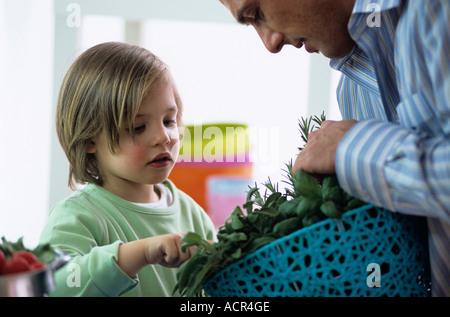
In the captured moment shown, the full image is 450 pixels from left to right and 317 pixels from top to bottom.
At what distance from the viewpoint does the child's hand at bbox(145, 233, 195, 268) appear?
2.61 feet

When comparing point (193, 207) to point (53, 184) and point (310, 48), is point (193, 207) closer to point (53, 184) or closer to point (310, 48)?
point (310, 48)

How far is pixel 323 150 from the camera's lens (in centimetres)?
79

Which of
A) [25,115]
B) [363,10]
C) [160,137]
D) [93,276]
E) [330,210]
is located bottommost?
[93,276]

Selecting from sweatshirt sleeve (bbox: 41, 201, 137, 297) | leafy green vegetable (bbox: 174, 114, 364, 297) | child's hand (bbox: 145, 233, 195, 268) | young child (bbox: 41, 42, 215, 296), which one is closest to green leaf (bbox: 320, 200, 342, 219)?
leafy green vegetable (bbox: 174, 114, 364, 297)

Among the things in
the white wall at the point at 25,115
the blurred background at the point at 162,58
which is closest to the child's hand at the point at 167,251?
the blurred background at the point at 162,58

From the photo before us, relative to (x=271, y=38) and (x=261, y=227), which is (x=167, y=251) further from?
(x=271, y=38)

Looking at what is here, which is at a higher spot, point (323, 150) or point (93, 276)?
point (323, 150)

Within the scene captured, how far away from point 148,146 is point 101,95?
0.17 m

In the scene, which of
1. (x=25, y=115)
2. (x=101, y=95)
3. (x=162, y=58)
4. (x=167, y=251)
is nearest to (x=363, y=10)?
(x=167, y=251)

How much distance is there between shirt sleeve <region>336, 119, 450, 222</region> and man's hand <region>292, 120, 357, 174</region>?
1.0 inches

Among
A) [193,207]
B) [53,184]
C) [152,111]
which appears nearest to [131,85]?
[152,111]

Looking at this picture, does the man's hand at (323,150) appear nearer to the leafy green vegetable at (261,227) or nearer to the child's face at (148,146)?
the leafy green vegetable at (261,227)

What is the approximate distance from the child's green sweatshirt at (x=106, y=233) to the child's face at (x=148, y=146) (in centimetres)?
8

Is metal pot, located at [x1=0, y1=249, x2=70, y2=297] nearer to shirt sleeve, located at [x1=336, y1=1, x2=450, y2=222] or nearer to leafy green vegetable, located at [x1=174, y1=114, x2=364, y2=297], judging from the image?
leafy green vegetable, located at [x1=174, y1=114, x2=364, y2=297]
